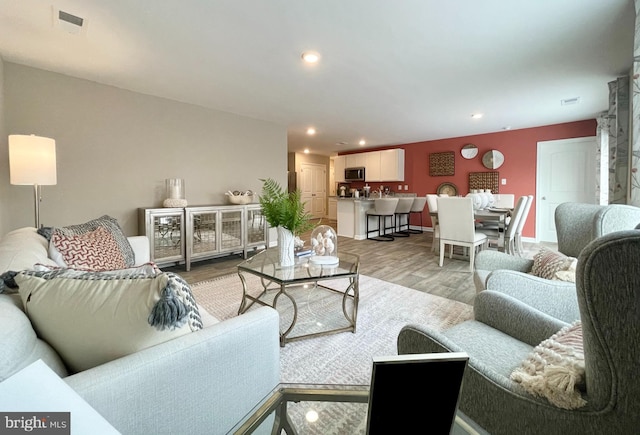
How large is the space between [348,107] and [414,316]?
3236mm

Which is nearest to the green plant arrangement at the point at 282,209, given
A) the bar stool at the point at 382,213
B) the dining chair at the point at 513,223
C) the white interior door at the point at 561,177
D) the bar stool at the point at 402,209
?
the dining chair at the point at 513,223

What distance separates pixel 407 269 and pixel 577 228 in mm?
2087

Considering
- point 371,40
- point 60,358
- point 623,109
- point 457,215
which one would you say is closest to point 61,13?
point 371,40

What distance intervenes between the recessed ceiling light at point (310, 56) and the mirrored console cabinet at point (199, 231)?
196 cm

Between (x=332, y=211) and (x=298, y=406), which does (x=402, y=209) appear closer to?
(x=332, y=211)

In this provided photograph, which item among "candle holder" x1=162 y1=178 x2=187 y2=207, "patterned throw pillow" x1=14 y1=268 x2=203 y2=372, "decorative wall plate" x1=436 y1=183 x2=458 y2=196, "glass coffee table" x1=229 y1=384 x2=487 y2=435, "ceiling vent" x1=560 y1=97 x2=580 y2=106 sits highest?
"ceiling vent" x1=560 y1=97 x2=580 y2=106

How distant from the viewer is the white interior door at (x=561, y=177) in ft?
17.4

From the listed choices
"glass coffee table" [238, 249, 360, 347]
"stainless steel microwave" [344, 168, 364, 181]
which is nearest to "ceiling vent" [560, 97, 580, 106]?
"glass coffee table" [238, 249, 360, 347]

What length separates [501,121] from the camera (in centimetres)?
536

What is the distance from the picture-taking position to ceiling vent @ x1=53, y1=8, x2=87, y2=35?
2.10 m

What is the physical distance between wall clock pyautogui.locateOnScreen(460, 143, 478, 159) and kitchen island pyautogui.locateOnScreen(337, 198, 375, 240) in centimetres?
249

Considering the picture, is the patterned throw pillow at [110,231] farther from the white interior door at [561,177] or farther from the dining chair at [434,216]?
the white interior door at [561,177]

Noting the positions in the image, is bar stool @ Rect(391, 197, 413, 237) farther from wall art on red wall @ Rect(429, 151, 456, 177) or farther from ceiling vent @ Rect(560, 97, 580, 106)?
ceiling vent @ Rect(560, 97, 580, 106)

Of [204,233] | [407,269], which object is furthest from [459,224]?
[204,233]
